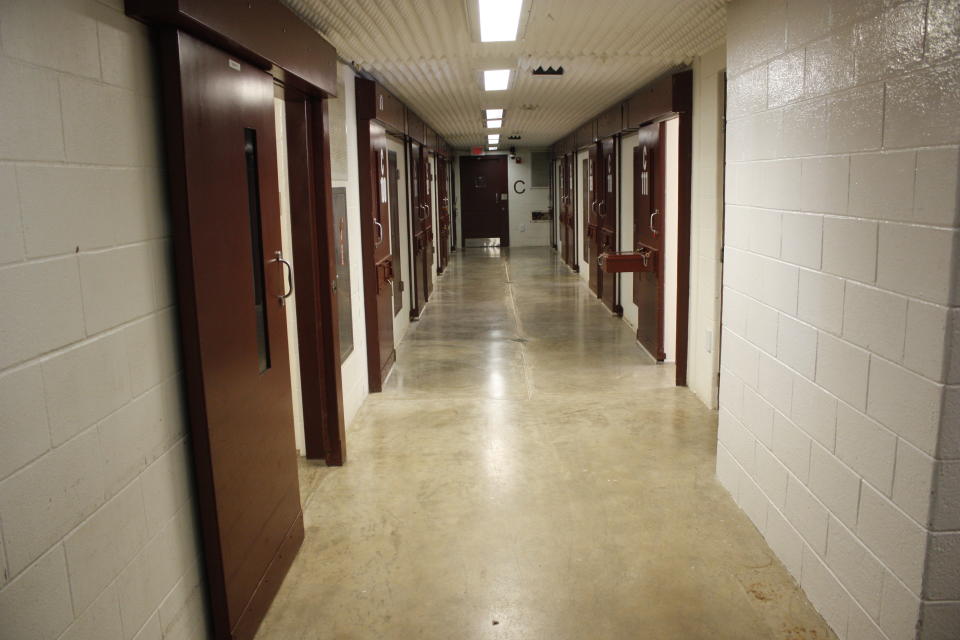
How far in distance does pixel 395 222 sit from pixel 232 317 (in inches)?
190

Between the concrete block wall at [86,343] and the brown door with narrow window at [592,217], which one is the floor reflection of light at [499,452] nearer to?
the concrete block wall at [86,343]

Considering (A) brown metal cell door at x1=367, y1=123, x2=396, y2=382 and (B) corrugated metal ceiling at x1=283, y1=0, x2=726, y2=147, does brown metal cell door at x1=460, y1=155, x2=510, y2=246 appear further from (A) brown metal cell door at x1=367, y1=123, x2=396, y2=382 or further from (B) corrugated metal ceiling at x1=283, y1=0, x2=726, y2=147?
(A) brown metal cell door at x1=367, y1=123, x2=396, y2=382

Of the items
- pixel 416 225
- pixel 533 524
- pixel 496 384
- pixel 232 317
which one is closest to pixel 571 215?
pixel 416 225

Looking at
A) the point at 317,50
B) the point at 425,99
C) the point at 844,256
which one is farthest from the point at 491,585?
the point at 425,99

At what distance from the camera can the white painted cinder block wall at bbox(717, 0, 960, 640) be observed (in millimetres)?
1873

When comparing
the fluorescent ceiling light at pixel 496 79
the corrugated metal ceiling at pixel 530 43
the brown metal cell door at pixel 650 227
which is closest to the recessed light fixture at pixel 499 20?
the corrugated metal ceiling at pixel 530 43

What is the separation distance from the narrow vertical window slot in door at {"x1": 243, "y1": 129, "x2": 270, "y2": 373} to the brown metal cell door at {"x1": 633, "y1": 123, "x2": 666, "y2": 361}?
3.90m

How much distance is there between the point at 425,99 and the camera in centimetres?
704

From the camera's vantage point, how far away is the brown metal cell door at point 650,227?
6043mm

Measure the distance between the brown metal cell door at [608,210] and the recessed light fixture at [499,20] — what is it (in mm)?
3986

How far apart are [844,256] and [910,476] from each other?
2.36ft

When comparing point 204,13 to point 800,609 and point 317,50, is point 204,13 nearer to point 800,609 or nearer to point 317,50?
point 317,50

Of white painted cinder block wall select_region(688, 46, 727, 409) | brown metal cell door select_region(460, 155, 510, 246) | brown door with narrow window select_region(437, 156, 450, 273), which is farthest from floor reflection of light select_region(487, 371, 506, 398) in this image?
brown metal cell door select_region(460, 155, 510, 246)

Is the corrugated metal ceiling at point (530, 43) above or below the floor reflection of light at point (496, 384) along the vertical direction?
above
